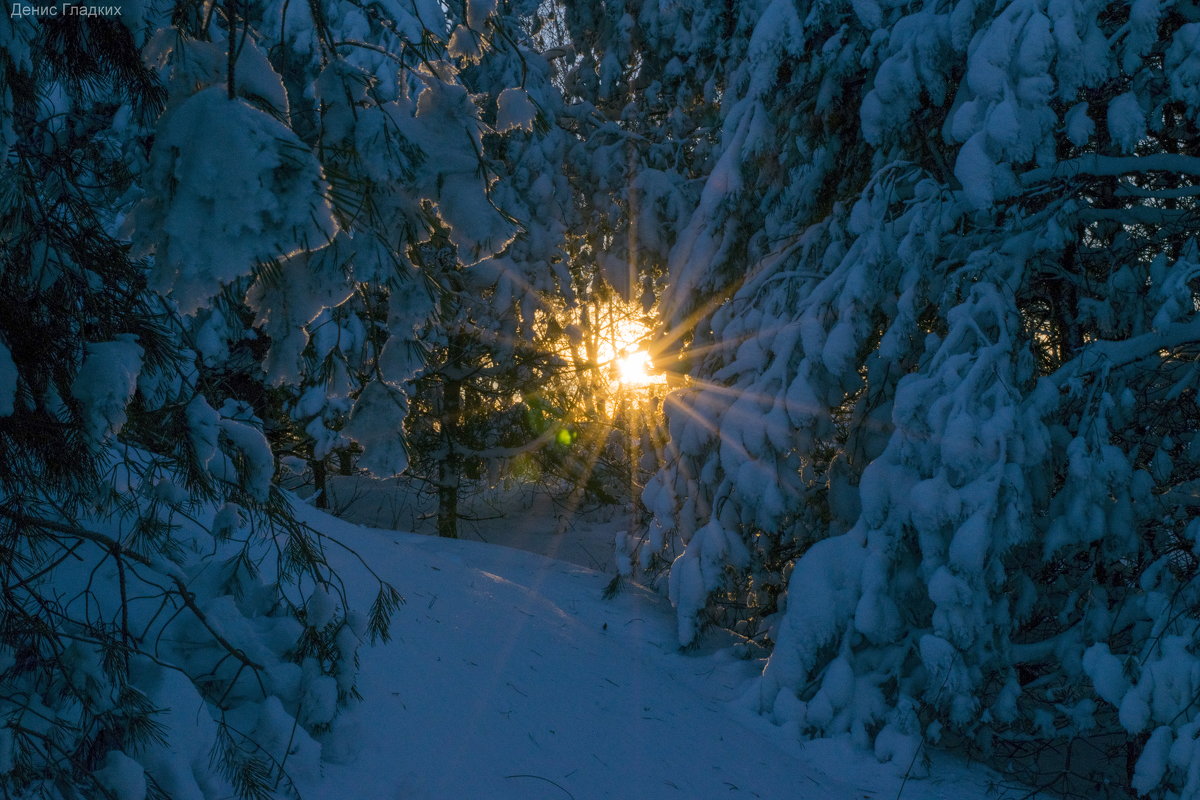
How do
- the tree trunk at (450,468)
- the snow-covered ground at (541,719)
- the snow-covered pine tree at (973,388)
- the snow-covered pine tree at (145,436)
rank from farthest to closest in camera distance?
the tree trunk at (450,468)
the snow-covered pine tree at (973,388)
the snow-covered ground at (541,719)
the snow-covered pine tree at (145,436)

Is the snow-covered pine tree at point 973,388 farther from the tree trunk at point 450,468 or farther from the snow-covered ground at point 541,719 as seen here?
the tree trunk at point 450,468

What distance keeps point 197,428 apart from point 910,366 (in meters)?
4.83

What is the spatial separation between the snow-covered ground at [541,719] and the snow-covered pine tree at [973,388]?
16.1 inches

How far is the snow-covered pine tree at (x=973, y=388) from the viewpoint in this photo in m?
4.49

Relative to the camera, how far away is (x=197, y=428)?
8.08 ft

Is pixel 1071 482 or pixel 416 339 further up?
pixel 1071 482

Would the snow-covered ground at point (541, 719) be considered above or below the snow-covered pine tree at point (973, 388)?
below

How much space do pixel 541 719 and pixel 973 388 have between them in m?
3.07

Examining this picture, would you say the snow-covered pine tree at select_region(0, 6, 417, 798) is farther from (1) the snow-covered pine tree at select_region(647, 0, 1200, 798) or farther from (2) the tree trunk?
(2) the tree trunk

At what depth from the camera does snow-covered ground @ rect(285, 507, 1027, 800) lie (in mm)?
3330

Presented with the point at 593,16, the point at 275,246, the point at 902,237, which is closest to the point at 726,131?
the point at 902,237

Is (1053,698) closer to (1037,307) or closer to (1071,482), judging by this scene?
(1071,482)

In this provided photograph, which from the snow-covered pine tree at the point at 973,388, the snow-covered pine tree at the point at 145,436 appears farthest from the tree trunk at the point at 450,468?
the snow-covered pine tree at the point at 145,436

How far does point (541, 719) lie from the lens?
4.00m
